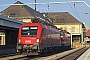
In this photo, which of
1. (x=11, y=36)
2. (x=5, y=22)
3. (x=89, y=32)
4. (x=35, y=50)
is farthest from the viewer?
(x=89, y=32)

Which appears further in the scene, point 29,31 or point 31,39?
point 29,31

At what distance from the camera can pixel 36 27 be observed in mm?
24953

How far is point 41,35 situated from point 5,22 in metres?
Answer: 8.46

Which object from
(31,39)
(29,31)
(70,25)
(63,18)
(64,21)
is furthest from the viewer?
(63,18)

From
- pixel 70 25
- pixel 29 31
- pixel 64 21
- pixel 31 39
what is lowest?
pixel 31 39

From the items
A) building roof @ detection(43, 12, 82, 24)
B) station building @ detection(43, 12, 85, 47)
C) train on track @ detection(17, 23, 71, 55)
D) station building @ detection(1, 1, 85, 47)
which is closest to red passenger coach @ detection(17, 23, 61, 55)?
train on track @ detection(17, 23, 71, 55)

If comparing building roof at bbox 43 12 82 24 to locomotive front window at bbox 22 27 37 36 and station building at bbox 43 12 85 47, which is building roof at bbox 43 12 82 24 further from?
locomotive front window at bbox 22 27 37 36

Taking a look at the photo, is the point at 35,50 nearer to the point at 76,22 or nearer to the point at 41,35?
the point at 41,35

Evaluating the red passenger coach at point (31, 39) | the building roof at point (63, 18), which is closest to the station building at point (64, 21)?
the building roof at point (63, 18)

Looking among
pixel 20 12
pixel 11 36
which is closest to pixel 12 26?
pixel 11 36

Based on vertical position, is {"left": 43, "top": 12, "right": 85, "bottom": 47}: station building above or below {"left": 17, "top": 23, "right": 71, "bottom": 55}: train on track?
above

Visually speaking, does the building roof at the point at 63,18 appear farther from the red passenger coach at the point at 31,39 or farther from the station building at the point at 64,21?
the red passenger coach at the point at 31,39

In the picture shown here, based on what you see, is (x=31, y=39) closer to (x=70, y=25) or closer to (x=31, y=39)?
(x=31, y=39)

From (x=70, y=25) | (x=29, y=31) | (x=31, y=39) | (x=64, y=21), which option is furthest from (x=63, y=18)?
(x=31, y=39)
